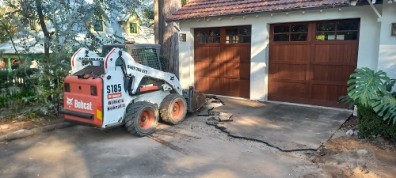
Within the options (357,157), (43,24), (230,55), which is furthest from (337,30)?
(43,24)

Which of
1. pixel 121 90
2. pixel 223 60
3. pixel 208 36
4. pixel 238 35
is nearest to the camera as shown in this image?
pixel 121 90

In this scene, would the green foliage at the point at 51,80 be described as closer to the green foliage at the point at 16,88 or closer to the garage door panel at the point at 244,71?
the green foliage at the point at 16,88

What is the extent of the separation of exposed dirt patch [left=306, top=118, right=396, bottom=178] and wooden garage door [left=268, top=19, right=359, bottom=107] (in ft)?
8.45

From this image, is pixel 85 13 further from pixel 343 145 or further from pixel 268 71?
pixel 343 145

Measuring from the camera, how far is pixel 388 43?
6785 mm

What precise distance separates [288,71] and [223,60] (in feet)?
7.48

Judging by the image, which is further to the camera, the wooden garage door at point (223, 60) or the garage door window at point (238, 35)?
the wooden garage door at point (223, 60)

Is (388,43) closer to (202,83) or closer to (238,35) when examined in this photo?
(238,35)

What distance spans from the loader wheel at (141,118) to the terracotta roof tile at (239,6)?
4.23 m

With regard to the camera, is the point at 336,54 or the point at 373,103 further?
the point at 336,54

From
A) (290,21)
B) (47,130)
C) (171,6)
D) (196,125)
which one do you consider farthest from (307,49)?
(47,130)

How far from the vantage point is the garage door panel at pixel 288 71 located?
340 inches

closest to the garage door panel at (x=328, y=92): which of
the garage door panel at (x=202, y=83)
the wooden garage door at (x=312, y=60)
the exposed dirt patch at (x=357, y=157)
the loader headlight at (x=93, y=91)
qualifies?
the wooden garage door at (x=312, y=60)

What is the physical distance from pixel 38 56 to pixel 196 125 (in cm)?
451
